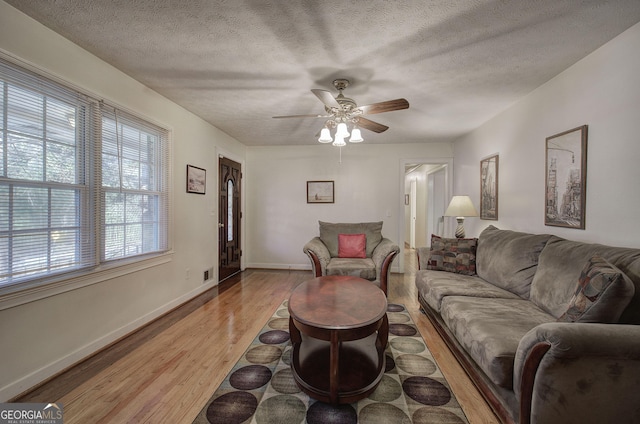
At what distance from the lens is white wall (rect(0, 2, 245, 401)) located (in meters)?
1.64

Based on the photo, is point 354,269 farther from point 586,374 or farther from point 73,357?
point 73,357

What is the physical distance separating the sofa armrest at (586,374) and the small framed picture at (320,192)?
400cm

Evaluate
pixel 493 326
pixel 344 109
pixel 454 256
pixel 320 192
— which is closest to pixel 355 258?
pixel 454 256

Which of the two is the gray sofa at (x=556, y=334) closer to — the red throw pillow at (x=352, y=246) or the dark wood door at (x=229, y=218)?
the red throw pillow at (x=352, y=246)

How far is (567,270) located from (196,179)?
3793 millimetres

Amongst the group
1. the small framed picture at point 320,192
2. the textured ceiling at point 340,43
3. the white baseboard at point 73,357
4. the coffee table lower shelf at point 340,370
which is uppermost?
the textured ceiling at point 340,43

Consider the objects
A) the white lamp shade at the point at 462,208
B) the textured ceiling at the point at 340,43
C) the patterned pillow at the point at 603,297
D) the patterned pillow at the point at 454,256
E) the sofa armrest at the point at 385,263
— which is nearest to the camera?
the patterned pillow at the point at 603,297

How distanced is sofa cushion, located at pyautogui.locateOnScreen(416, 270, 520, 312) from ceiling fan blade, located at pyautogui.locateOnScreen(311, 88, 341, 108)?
1.87 meters

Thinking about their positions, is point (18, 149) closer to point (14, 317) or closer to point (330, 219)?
point (14, 317)

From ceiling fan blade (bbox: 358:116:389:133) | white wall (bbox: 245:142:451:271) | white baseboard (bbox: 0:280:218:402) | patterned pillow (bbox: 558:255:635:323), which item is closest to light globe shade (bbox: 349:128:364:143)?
ceiling fan blade (bbox: 358:116:389:133)

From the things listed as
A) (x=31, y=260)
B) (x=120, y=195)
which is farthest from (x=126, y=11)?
(x=31, y=260)

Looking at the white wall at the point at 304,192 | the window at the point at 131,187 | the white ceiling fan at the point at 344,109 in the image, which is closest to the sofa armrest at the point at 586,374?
the white ceiling fan at the point at 344,109

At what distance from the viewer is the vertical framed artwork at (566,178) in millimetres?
2080

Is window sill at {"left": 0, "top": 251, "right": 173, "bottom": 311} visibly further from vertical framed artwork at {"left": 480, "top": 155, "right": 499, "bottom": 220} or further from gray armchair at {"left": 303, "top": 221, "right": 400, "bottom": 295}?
vertical framed artwork at {"left": 480, "top": 155, "right": 499, "bottom": 220}
